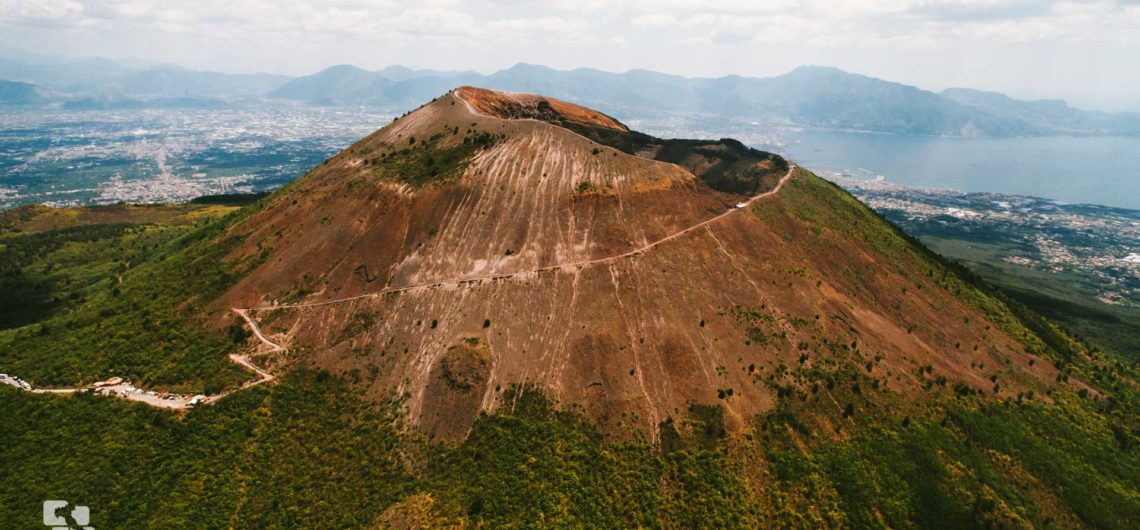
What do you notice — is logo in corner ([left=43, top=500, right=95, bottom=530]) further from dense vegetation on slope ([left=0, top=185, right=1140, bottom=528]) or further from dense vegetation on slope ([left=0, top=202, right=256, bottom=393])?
dense vegetation on slope ([left=0, top=202, right=256, bottom=393])

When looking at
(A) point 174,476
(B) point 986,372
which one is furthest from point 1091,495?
(A) point 174,476

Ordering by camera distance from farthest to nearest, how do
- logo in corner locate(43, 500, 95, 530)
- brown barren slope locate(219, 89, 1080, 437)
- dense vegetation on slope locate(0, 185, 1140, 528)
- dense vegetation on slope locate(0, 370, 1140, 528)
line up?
brown barren slope locate(219, 89, 1080, 437)
dense vegetation on slope locate(0, 185, 1140, 528)
dense vegetation on slope locate(0, 370, 1140, 528)
logo in corner locate(43, 500, 95, 530)

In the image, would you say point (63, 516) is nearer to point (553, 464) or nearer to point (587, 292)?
point (553, 464)

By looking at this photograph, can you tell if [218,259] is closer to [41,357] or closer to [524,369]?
[41,357]

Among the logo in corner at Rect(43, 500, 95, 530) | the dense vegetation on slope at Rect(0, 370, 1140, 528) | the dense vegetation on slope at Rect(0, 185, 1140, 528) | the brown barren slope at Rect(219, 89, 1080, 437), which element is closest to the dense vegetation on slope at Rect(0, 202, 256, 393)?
the dense vegetation on slope at Rect(0, 185, 1140, 528)

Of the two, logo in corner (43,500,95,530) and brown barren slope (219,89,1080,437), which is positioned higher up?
brown barren slope (219,89,1080,437)

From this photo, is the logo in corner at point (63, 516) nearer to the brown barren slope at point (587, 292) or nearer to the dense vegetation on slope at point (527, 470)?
the dense vegetation on slope at point (527, 470)
